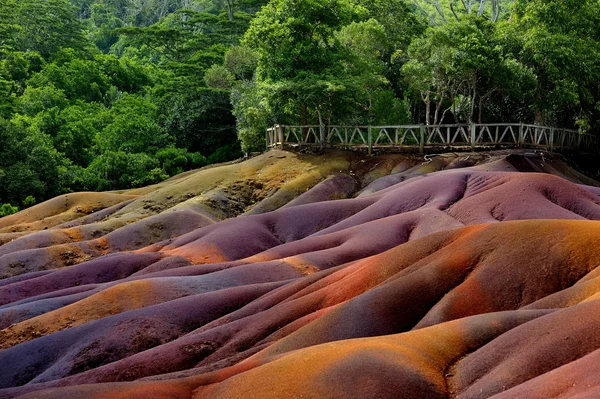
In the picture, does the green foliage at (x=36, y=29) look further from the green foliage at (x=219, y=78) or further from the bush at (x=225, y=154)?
the bush at (x=225, y=154)

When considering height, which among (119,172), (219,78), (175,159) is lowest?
(119,172)

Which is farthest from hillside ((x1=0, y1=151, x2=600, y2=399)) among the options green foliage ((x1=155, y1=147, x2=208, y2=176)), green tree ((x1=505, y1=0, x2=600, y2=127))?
green foliage ((x1=155, y1=147, x2=208, y2=176))

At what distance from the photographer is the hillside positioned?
12.2m

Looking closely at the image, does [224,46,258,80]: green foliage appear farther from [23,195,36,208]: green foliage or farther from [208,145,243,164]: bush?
[23,195,36,208]: green foliage

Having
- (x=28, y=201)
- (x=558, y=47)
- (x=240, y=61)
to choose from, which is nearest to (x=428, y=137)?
(x=558, y=47)

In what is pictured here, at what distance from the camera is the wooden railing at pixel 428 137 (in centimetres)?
4516

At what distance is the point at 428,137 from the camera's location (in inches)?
1833

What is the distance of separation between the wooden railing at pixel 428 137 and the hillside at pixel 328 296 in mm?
2308

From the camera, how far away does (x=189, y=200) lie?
4300 centimetres

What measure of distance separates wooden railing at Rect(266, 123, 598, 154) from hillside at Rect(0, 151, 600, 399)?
90.9 inches

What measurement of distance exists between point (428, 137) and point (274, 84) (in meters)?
10.2

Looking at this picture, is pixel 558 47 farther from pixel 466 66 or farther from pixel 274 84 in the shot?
pixel 274 84

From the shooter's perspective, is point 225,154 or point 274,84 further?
point 225,154

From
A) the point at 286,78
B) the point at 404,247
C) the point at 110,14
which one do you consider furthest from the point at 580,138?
the point at 110,14
